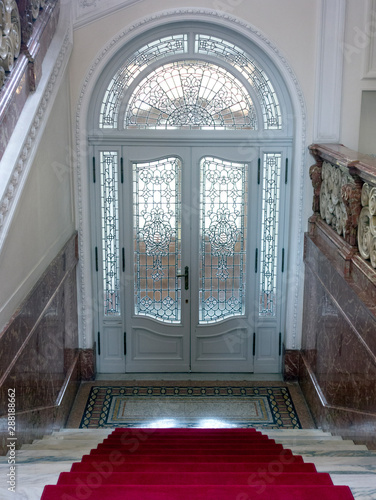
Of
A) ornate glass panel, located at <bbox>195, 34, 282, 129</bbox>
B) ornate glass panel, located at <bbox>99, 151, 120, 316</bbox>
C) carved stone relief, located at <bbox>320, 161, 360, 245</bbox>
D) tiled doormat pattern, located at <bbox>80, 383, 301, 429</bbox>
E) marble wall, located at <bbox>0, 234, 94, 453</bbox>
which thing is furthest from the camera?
ornate glass panel, located at <bbox>99, 151, 120, 316</bbox>

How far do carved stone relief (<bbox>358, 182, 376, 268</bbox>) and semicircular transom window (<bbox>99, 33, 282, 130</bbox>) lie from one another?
220cm

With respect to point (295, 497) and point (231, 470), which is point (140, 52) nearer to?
point (231, 470)

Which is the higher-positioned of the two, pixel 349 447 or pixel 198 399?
pixel 349 447

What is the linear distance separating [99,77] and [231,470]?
13.9ft

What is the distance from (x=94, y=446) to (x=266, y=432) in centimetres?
162

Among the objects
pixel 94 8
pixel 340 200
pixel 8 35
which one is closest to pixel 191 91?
pixel 94 8

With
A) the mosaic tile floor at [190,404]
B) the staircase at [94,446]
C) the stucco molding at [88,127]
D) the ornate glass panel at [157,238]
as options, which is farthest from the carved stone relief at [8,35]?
the mosaic tile floor at [190,404]

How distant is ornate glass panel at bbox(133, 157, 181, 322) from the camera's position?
20.5 feet

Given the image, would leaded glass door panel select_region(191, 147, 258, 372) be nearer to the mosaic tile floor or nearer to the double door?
the double door

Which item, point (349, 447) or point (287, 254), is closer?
point (349, 447)

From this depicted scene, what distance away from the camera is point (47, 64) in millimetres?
4941

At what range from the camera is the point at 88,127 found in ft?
19.9

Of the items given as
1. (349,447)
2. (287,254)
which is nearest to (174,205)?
(287,254)

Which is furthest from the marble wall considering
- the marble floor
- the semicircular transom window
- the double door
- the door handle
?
the semicircular transom window
